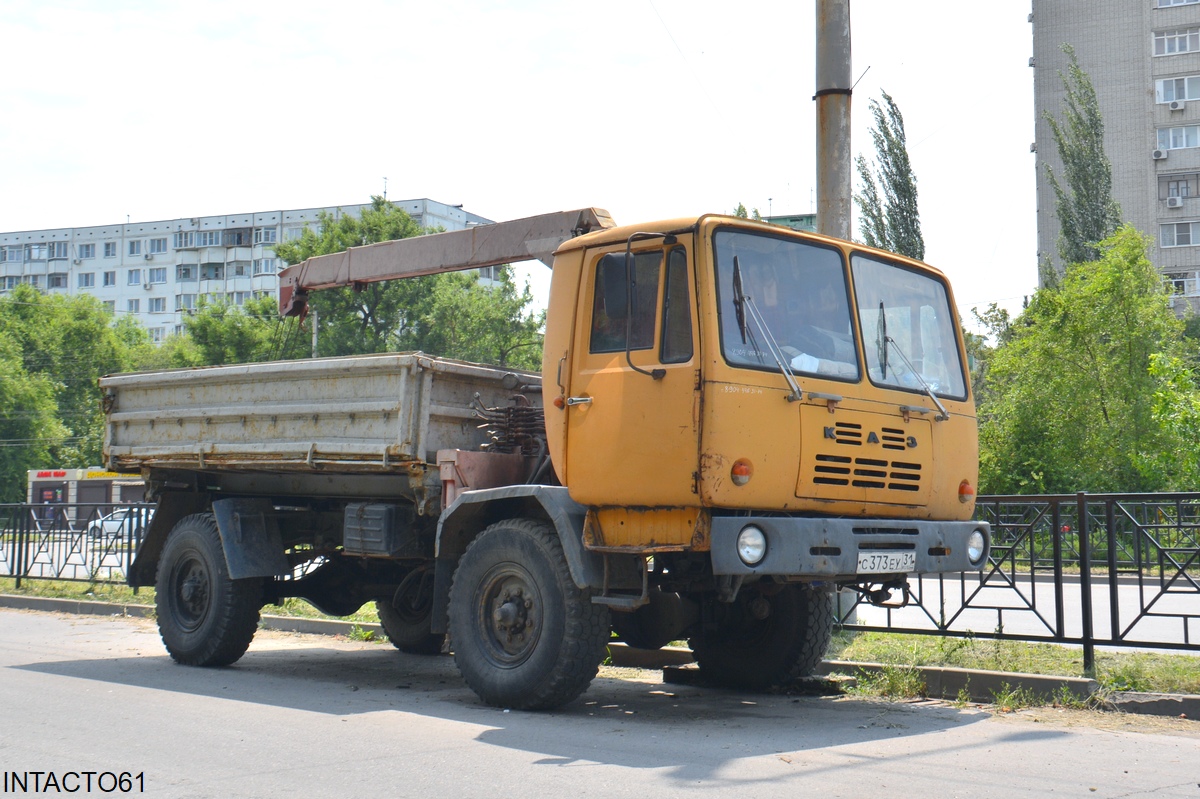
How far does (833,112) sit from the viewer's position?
9250 millimetres

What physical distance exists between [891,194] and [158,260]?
62.1 m

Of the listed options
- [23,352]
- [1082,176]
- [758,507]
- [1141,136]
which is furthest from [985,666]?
[23,352]

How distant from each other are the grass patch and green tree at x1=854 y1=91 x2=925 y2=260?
3174 cm

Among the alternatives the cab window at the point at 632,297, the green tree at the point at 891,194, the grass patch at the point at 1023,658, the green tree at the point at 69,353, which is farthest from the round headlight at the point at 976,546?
the green tree at the point at 69,353

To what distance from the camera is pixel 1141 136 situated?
169 ft

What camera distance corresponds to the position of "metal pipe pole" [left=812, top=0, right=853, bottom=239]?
918 cm

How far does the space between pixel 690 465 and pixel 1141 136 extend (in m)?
52.8

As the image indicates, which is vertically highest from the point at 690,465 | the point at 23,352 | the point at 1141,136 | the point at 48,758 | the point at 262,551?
the point at 1141,136

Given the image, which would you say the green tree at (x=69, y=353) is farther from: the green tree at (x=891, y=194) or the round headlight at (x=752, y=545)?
the round headlight at (x=752, y=545)

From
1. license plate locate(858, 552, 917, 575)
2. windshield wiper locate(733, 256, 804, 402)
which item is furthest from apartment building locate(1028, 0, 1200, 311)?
windshield wiper locate(733, 256, 804, 402)

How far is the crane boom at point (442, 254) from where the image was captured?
8445 mm

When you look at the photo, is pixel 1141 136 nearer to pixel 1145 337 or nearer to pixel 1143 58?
pixel 1143 58

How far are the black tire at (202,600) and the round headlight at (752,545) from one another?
4602 millimetres

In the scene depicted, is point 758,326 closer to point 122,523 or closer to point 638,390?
point 638,390
